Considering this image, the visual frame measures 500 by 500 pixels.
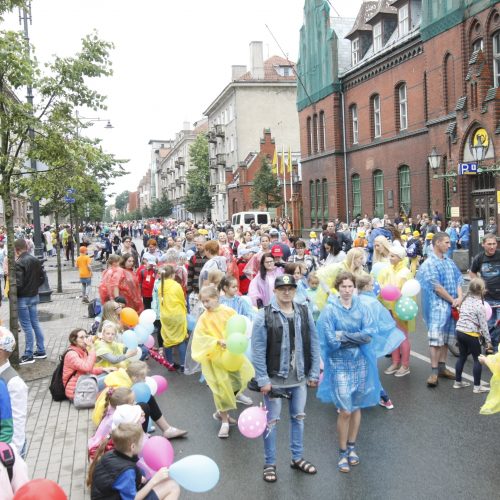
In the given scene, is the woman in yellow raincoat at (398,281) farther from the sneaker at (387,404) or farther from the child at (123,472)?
the child at (123,472)

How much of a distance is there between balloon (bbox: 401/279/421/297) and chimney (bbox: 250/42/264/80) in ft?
174

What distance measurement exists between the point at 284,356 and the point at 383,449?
1518mm

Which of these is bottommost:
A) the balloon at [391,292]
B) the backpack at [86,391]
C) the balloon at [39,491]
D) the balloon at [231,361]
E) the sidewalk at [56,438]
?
the sidewalk at [56,438]

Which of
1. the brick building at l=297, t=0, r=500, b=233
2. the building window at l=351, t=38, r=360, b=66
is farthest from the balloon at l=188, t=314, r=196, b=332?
the building window at l=351, t=38, r=360, b=66

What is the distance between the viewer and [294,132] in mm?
59125

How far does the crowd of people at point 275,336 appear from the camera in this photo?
17.0 ft

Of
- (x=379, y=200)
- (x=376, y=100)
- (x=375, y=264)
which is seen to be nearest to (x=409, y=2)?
(x=376, y=100)

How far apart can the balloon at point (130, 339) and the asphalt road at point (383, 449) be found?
0.84 m

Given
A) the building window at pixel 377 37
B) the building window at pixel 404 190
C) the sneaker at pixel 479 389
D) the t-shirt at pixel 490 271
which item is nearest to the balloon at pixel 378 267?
the t-shirt at pixel 490 271

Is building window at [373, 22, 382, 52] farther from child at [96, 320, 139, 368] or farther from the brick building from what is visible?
child at [96, 320, 139, 368]

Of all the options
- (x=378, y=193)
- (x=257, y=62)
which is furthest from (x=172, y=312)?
(x=257, y=62)

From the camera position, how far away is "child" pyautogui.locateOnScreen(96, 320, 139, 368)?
7.41 metres

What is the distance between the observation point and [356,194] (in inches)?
1353

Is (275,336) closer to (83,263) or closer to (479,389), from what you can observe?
(479,389)
